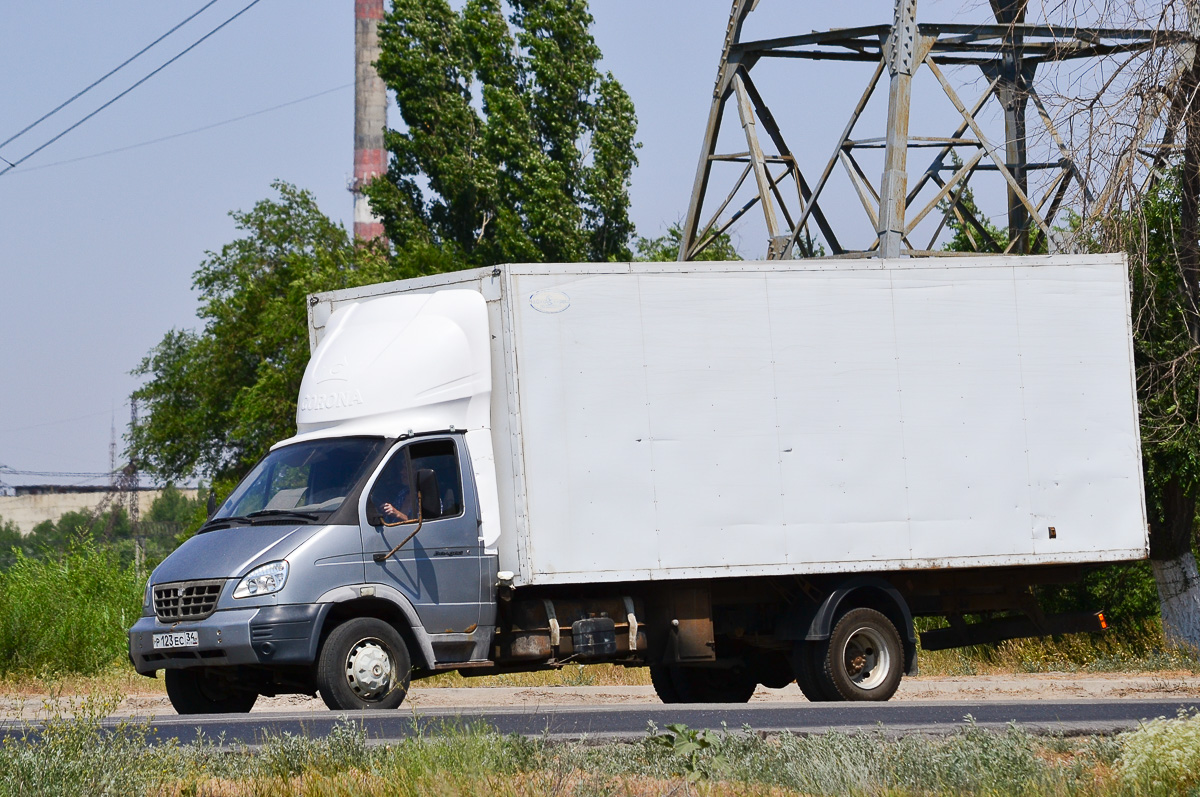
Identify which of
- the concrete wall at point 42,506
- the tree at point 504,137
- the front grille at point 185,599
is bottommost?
the front grille at point 185,599

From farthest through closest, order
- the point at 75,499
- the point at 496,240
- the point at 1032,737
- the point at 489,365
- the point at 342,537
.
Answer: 1. the point at 75,499
2. the point at 496,240
3. the point at 489,365
4. the point at 342,537
5. the point at 1032,737

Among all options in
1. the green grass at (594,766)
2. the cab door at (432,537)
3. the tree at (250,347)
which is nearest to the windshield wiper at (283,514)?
the cab door at (432,537)

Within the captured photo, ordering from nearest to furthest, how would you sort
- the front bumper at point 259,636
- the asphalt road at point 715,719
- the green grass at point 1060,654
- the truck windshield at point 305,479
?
1. the asphalt road at point 715,719
2. the front bumper at point 259,636
3. the truck windshield at point 305,479
4. the green grass at point 1060,654

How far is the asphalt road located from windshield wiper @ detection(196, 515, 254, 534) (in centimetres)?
147

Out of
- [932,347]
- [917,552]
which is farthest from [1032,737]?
[932,347]

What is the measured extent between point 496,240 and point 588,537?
1267 inches

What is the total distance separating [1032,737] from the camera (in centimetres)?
840

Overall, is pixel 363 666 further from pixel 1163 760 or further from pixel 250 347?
pixel 250 347

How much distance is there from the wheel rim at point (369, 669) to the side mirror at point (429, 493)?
42.9 inches

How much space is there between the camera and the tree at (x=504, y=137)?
42.4 meters

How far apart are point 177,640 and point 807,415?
5365 millimetres

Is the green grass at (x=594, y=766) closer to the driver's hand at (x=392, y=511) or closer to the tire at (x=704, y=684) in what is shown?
the driver's hand at (x=392, y=511)

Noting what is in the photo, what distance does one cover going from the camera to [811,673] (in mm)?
12602

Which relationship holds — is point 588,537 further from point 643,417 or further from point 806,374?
point 806,374
